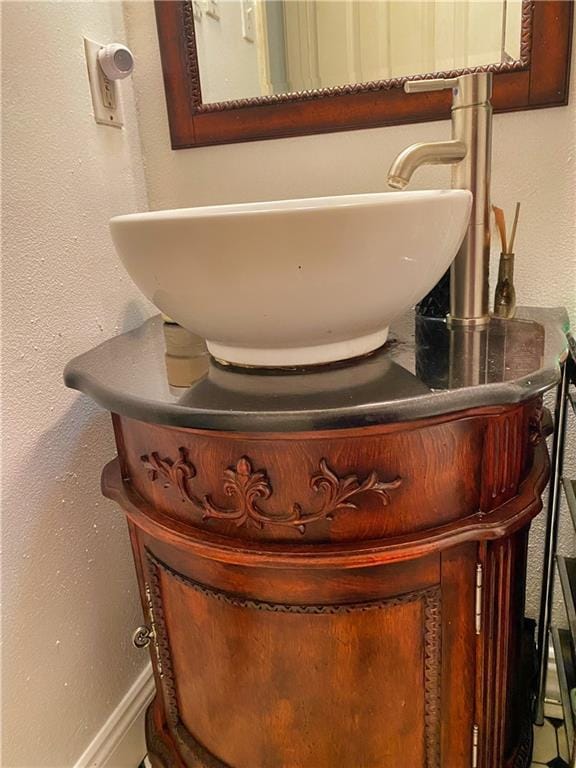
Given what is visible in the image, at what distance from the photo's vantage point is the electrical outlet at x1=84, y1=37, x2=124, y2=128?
0.93 m

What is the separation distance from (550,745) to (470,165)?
3.17 ft

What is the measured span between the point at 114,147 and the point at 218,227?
0.57m

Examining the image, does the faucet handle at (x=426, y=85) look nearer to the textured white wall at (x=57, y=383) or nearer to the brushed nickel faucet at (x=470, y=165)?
the brushed nickel faucet at (x=470, y=165)

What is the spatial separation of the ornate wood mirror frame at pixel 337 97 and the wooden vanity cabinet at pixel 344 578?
19.4 inches

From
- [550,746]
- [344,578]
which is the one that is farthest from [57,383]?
[550,746]

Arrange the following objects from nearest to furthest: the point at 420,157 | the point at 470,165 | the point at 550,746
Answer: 1. the point at 420,157
2. the point at 470,165
3. the point at 550,746

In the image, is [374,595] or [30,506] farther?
[30,506]

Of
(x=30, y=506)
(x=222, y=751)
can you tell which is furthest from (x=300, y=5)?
(x=222, y=751)

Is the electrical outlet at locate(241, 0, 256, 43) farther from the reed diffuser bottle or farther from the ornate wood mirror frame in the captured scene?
the reed diffuser bottle

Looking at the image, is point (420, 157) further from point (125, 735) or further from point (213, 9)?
point (125, 735)

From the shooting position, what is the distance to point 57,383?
877 mm

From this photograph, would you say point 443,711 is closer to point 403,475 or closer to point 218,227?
point 403,475

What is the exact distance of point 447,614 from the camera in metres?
0.67

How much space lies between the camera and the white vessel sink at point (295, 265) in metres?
0.55
